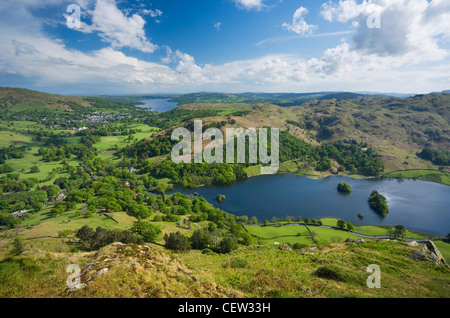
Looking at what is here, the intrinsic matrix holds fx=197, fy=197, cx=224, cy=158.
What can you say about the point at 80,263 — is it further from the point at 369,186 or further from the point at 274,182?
the point at 369,186

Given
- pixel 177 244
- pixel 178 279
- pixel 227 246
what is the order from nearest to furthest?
1. pixel 178 279
2. pixel 177 244
3. pixel 227 246

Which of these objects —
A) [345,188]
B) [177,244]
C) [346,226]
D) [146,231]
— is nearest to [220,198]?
[146,231]

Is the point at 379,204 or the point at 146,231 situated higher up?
the point at 146,231

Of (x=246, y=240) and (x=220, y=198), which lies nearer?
(x=246, y=240)

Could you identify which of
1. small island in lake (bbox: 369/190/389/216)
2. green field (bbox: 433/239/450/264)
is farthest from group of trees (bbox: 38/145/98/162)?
green field (bbox: 433/239/450/264)

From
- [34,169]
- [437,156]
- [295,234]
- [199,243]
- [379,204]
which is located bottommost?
[295,234]

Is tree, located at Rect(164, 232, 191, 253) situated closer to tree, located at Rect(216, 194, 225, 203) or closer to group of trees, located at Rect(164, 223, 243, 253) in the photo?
group of trees, located at Rect(164, 223, 243, 253)

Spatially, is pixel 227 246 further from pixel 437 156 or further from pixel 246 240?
pixel 437 156

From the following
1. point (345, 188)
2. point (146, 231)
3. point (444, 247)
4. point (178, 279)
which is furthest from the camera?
point (345, 188)
